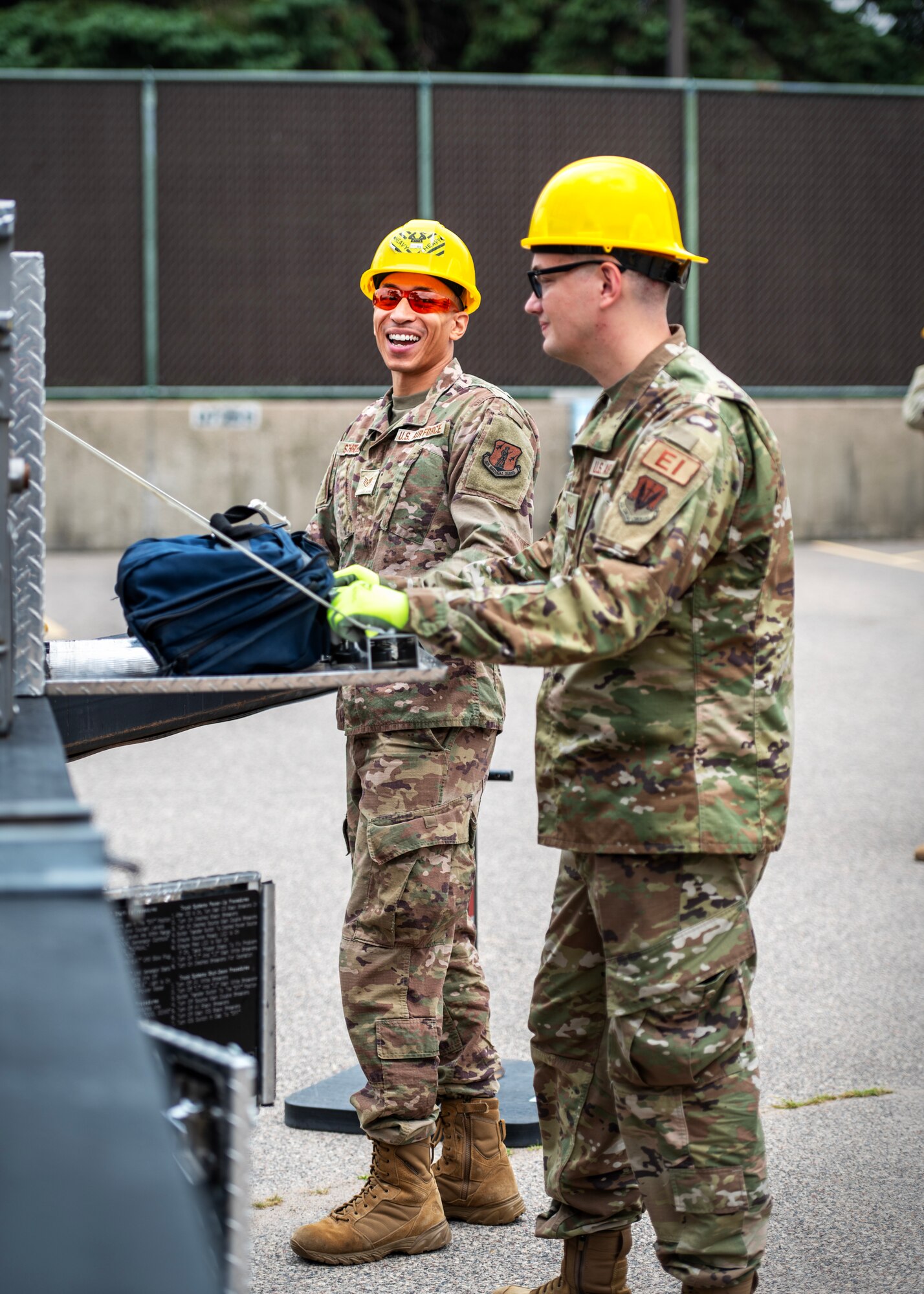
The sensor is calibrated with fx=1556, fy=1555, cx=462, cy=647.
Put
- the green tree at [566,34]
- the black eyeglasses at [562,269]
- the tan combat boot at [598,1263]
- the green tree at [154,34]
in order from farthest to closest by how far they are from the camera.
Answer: the green tree at [566,34]
the green tree at [154,34]
the tan combat boot at [598,1263]
the black eyeglasses at [562,269]

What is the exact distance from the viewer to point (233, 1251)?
1.65 metres

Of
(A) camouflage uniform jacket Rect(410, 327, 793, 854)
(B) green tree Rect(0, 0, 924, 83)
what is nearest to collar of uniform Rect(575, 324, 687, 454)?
(A) camouflage uniform jacket Rect(410, 327, 793, 854)

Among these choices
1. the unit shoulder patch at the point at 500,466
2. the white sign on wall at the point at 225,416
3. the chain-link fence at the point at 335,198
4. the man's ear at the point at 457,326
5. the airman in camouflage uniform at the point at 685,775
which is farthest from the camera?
the chain-link fence at the point at 335,198

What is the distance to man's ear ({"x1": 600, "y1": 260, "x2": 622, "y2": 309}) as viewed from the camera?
2.63 metres

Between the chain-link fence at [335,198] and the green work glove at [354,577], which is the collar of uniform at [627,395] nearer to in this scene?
the green work glove at [354,577]

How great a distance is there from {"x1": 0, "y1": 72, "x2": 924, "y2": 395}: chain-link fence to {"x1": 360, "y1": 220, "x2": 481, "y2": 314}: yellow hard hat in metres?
12.5

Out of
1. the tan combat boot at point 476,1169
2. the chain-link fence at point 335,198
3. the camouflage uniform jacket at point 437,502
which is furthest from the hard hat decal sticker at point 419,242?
the chain-link fence at point 335,198

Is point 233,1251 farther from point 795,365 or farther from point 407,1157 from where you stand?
point 795,365

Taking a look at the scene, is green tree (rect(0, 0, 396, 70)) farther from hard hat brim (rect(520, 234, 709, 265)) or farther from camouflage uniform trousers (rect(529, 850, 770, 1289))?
camouflage uniform trousers (rect(529, 850, 770, 1289))

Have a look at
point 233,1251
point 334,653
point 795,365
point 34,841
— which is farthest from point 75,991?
point 795,365

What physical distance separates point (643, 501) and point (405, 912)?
3.83ft

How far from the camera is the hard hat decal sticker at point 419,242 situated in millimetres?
3492

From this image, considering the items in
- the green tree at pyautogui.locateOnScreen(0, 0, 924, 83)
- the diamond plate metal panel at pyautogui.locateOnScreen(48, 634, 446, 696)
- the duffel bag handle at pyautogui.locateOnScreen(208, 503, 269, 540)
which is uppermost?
the green tree at pyautogui.locateOnScreen(0, 0, 924, 83)

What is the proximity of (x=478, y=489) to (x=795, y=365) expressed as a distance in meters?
14.3
